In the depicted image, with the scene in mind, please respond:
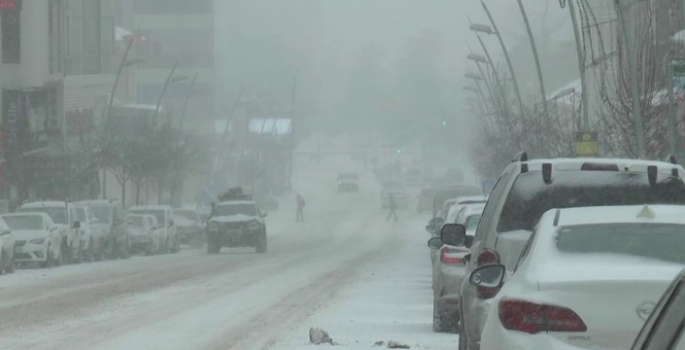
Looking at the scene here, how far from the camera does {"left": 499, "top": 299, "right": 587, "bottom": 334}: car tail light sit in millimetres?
7699

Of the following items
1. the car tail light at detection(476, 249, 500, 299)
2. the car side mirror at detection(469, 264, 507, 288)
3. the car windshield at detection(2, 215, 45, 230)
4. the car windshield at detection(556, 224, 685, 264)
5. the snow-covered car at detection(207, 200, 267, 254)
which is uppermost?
the car windshield at detection(556, 224, 685, 264)

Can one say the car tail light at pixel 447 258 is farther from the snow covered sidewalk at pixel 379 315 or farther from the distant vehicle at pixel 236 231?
the distant vehicle at pixel 236 231

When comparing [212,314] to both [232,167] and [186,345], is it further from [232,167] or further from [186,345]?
[232,167]

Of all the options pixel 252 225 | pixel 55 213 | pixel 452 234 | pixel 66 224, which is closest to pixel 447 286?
pixel 452 234

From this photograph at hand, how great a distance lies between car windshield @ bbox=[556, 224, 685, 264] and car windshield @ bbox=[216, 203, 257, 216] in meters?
40.3

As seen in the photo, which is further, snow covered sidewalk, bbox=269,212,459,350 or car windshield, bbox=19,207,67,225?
car windshield, bbox=19,207,67,225

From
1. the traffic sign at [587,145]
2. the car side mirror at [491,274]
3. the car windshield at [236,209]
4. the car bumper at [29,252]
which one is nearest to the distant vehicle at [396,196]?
the car windshield at [236,209]

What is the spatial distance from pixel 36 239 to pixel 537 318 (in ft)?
99.9

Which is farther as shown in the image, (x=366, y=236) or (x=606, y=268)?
(x=366, y=236)

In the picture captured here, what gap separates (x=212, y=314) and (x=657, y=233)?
12.9 m

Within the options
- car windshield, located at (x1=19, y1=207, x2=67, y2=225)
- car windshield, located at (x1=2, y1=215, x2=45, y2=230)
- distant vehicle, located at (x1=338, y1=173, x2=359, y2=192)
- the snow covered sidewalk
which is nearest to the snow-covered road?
the snow covered sidewalk

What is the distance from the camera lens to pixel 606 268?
7.97 metres

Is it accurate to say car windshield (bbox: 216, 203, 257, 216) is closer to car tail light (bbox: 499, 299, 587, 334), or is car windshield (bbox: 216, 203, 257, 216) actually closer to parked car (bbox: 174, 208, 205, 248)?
parked car (bbox: 174, 208, 205, 248)

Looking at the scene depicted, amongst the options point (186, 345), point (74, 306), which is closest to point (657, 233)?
point (186, 345)
